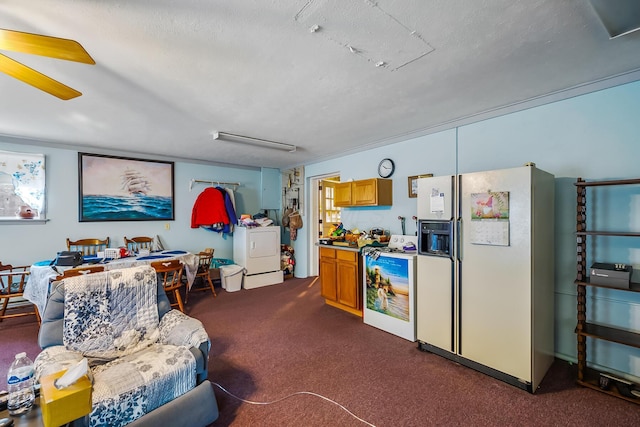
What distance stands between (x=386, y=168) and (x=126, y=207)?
4440 millimetres

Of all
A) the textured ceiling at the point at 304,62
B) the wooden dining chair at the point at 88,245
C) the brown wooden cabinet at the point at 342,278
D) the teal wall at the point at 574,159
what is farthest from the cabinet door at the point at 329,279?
the wooden dining chair at the point at 88,245

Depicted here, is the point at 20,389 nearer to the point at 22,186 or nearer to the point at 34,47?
the point at 34,47

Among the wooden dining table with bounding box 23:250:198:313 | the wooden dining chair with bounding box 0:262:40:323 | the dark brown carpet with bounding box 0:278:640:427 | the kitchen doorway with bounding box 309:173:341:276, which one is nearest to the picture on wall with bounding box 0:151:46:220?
the wooden dining chair with bounding box 0:262:40:323

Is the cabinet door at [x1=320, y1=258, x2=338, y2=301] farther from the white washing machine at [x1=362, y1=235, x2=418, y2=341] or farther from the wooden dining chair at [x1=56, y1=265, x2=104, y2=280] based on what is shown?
the wooden dining chair at [x1=56, y1=265, x2=104, y2=280]

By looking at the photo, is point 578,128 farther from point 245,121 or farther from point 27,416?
point 27,416

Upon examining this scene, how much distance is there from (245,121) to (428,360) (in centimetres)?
324

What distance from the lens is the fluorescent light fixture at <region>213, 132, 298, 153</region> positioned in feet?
12.5

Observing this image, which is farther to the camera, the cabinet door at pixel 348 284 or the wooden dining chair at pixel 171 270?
the cabinet door at pixel 348 284

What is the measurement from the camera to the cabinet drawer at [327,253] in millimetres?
4123

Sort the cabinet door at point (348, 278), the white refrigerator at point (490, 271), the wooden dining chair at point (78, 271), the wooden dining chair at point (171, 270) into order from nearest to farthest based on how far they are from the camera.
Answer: the white refrigerator at point (490, 271)
the wooden dining chair at point (78, 271)
the wooden dining chair at point (171, 270)
the cabinet door at point (348, 278)

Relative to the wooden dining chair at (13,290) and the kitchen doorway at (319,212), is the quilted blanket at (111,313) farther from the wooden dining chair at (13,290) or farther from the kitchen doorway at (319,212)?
the kitchen doorway at (319,212)

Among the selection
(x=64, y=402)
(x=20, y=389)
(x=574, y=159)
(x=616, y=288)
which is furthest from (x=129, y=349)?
(x=574, y=159)

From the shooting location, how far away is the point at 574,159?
8.40 feet

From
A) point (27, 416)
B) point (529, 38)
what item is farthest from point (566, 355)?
point (27, 416)
